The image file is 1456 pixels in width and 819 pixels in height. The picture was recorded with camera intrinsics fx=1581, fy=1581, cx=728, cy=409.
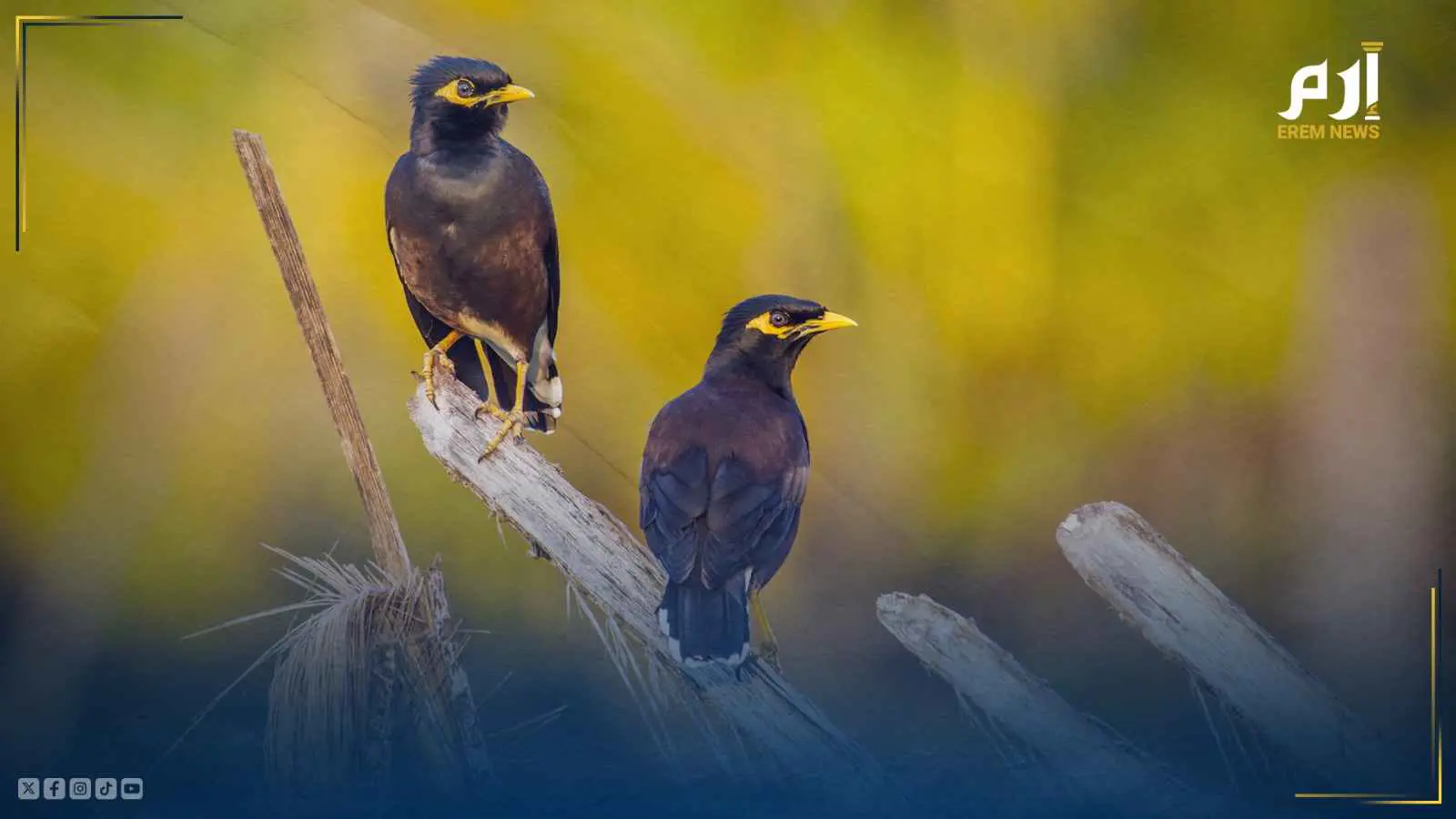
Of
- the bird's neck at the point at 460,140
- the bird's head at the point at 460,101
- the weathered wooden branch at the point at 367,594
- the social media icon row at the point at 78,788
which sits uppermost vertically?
the bird's head at the point at 460,101

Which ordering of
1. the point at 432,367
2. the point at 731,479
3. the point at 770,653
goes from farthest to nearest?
the point at 770,653, the point at 432,367, the point at 731,479

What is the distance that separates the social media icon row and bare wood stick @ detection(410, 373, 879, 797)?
1738 mm

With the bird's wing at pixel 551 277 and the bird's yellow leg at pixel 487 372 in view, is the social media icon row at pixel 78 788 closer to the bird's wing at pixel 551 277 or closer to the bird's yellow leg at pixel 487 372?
the bird's yellow leg at pixel 487 372

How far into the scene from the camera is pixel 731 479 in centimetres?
475

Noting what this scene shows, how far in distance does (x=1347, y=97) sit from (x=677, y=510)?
107 inches

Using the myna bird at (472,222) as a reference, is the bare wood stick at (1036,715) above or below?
below

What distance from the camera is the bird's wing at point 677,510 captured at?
4594mm

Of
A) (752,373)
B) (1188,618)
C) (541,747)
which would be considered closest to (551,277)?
(752,373)

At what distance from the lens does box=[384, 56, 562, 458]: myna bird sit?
5027 mm

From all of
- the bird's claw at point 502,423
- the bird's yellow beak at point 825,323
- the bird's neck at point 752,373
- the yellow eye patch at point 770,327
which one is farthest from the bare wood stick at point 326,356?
the bird's yellow beak at point 825,323

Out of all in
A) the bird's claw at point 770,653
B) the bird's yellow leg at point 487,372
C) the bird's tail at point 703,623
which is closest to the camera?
the bird's tail at point 703,623

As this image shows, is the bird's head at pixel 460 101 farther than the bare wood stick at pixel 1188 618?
Yes

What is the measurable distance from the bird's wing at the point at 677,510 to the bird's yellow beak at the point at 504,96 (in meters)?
1.23

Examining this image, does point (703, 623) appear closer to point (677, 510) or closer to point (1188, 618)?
point (677, 510)
